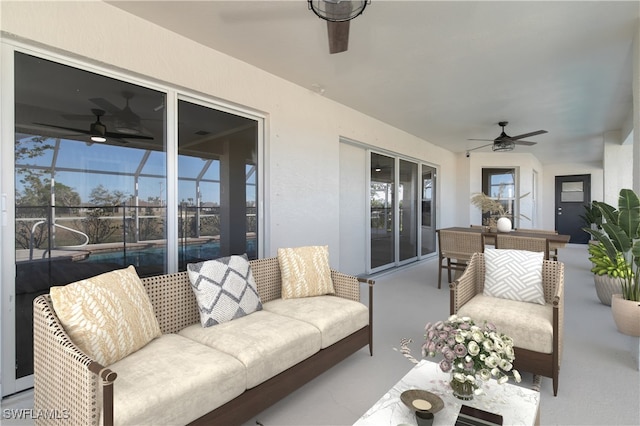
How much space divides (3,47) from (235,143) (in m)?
1.88

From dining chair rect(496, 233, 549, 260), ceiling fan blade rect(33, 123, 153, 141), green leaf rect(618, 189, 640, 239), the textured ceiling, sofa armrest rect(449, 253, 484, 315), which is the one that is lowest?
sofa armrest rect(449, 253, 484, 315)

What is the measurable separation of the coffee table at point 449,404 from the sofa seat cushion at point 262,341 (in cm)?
62

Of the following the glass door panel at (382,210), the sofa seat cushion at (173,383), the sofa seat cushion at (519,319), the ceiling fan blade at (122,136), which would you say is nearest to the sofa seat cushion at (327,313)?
the sofa seat cushion at (173,383)

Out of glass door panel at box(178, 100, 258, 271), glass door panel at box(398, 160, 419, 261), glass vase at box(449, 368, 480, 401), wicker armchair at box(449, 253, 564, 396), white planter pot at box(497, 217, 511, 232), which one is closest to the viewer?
glass vase at box(449, 368, 480, 401)

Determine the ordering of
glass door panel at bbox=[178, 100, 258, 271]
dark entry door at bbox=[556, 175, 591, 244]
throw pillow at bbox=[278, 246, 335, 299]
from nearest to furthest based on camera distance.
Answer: throw pillow at bbox=[278, 246, 335, 299]
glass door panel at bbox=[178, 100, 258, 271]
dark entry door at bbox=[556, 175, 591, 244]

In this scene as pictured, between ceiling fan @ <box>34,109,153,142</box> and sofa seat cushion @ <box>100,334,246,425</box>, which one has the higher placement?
ceiling fan @ <box>34,109,153,142</box>

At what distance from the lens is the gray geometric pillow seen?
2.20m

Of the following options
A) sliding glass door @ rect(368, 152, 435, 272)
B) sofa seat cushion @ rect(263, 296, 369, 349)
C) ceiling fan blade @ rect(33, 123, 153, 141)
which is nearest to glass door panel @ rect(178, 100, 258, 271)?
ceiling fan blade @ rect(33, 123, 153, 141)

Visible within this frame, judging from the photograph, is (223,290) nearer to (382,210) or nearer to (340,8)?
(340,8)

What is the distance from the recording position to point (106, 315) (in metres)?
1.65

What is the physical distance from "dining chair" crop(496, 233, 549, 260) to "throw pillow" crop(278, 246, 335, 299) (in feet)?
8.62

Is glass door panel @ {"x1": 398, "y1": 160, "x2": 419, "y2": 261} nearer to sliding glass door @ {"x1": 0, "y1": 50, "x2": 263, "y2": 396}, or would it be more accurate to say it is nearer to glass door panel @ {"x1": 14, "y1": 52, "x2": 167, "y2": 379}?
sliding glass door @ {"x1": 0, "y1": 50, "x2": 263, "y2": 396}

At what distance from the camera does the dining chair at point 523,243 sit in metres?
3.88

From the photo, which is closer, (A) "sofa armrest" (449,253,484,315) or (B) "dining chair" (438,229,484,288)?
(A) "sofa armrest" (449,253,484,315)
